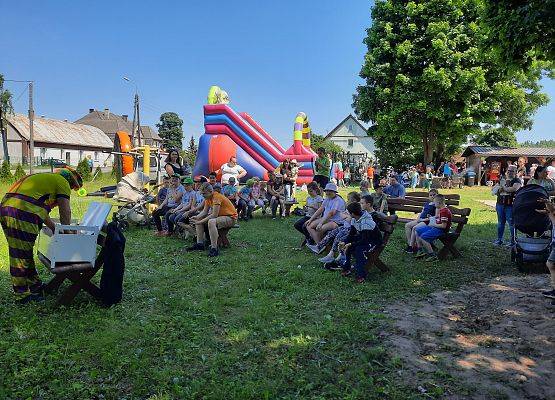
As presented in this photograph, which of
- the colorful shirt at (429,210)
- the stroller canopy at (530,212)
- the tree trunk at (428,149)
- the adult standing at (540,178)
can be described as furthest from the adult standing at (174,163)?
the tree trunk at (428,149)

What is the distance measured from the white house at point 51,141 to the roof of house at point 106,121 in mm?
13577

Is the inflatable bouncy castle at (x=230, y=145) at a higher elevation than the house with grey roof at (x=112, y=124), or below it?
below

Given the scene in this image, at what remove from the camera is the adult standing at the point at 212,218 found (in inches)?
303

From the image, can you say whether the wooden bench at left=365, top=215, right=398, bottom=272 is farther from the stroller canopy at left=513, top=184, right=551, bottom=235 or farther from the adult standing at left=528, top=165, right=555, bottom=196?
the adult standing at left=528, top=165, right=555, bottom=196

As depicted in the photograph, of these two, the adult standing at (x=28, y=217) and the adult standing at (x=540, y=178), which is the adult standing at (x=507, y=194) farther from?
the adult standing at (x=28, y=217)

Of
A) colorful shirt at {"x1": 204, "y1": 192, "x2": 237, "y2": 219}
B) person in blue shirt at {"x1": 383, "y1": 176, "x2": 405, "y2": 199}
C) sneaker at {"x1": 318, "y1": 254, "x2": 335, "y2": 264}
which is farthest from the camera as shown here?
person in blue shirt at {"x1": 383, "y1": 176, "x2": 405, "y2": 199}

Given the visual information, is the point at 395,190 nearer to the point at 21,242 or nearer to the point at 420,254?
the point at 420,254

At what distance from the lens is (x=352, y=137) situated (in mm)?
61844

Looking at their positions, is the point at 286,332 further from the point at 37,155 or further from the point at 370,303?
the point at 37,155

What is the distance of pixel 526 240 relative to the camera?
20.6ft

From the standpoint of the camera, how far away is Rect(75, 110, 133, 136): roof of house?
235 ft

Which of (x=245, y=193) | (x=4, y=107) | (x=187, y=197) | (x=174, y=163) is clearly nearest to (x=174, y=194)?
(x=187, y=197)

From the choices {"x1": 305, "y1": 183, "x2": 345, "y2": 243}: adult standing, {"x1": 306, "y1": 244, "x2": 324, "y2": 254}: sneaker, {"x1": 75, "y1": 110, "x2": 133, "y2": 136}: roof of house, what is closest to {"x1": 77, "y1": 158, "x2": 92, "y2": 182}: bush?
{"x1": 306, "y1": 244, "x2": 324, "y2": 254}: sneaker

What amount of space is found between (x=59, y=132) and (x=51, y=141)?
391 centimetres
